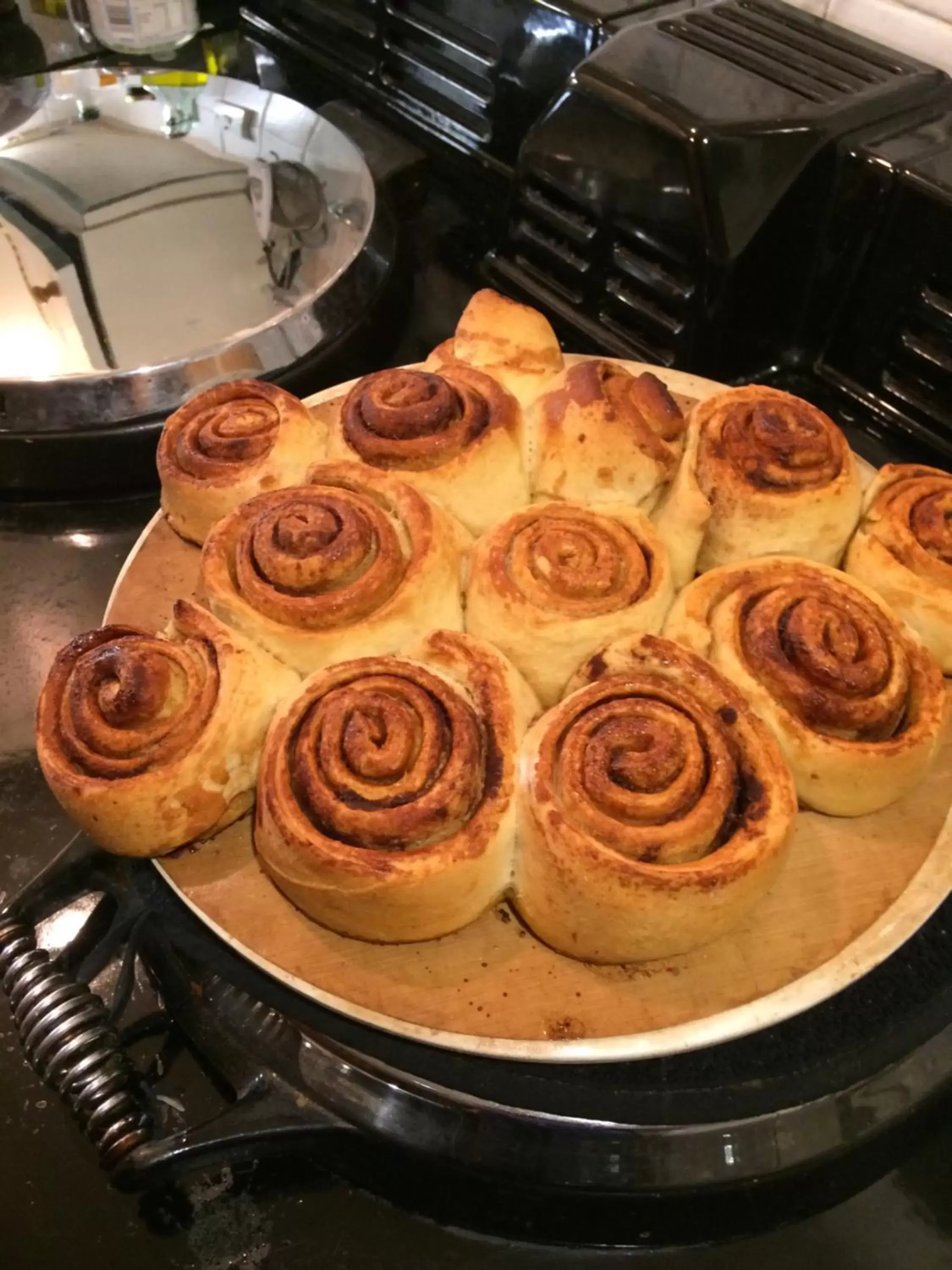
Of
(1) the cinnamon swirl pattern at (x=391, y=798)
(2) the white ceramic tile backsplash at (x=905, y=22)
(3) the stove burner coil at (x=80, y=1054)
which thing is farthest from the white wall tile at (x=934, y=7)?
(3) the stove burner coil at (x=80, y=1054)

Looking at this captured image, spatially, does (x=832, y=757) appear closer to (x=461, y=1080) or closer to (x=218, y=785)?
(x=461, y=1080)

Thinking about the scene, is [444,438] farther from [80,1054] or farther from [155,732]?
[80,1054]

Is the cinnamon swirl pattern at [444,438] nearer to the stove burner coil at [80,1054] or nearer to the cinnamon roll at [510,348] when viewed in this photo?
the cinnamon roll at [510,348]

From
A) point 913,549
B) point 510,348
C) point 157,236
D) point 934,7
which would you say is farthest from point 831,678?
point 157,236

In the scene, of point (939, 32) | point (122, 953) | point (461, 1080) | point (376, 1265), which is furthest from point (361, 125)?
point (376, 1265)

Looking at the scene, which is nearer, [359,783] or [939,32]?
[359,783]
